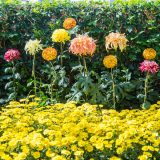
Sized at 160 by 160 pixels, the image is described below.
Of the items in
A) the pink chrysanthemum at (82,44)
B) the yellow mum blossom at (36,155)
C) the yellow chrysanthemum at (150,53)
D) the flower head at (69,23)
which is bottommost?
the yellow mum blossom at (36,155)

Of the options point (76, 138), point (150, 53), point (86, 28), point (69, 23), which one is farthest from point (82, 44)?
point (76, 138)

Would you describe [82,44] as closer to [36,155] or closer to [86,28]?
[86,28]

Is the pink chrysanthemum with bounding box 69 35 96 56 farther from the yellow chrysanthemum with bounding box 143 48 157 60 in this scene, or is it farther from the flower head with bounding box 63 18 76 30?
the yellow chrysanthemum with bounding box 143 48 157 60

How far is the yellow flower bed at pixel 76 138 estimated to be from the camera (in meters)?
3.38

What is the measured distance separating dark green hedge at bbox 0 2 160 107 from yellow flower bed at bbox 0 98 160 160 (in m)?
1.84

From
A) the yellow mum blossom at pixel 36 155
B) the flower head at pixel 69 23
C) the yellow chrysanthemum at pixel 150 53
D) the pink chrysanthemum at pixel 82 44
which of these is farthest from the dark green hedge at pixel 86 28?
the yellow mum blossom at pixel 36 155

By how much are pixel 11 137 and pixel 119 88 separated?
2.28 meters

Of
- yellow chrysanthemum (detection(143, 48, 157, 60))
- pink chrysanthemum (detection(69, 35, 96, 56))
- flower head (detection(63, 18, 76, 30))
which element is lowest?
yellow chrysanthemum (detection(143, 48, 157, 60))

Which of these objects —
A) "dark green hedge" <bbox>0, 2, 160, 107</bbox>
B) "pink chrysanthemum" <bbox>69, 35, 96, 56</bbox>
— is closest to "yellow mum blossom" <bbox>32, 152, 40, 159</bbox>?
"pink chrysanthemum" <bbox>69, 35, 96, 56</bbox>

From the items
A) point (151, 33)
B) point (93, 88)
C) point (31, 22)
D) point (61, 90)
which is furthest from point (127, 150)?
point (31, 22)

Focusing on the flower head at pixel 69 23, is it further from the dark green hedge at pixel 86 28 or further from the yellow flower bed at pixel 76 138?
the yellow flower bed at pixel 76 138

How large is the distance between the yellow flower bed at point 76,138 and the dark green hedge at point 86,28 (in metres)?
1.84

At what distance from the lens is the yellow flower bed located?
3.38m

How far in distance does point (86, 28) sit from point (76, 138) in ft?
10.1
